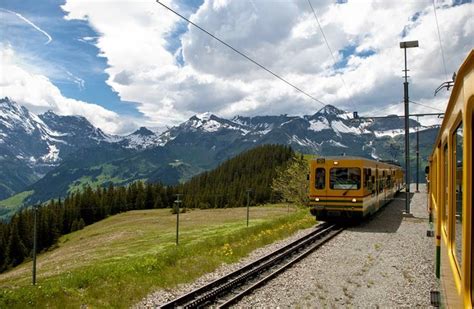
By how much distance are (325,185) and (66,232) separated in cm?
10325

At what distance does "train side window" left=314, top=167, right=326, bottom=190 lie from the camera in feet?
77.6

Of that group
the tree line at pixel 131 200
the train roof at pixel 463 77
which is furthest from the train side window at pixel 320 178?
the tree line at pixel 131 200

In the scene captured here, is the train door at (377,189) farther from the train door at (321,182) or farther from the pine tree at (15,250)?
the pine tree at (15,250)

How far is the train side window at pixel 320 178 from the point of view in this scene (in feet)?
77.6

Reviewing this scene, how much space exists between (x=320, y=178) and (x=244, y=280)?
12.3m

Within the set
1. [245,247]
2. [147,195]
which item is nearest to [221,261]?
[245,247]

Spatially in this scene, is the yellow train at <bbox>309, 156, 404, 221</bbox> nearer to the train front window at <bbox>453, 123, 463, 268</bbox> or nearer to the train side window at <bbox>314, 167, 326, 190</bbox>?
the train side window at <bbox>314, 167, 326, 190</bbox>

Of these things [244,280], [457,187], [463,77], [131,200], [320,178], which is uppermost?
[463,77]

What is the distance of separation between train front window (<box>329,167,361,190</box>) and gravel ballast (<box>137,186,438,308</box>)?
377cm

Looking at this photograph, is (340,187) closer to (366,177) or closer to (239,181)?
(366,177)

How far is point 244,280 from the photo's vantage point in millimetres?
12453

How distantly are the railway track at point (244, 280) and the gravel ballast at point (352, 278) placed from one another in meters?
0.25

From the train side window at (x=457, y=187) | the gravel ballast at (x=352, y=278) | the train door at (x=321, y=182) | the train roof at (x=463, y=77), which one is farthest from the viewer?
the train door at (x=321, y=182)

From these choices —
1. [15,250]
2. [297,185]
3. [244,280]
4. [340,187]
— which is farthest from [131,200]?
[244,280]
